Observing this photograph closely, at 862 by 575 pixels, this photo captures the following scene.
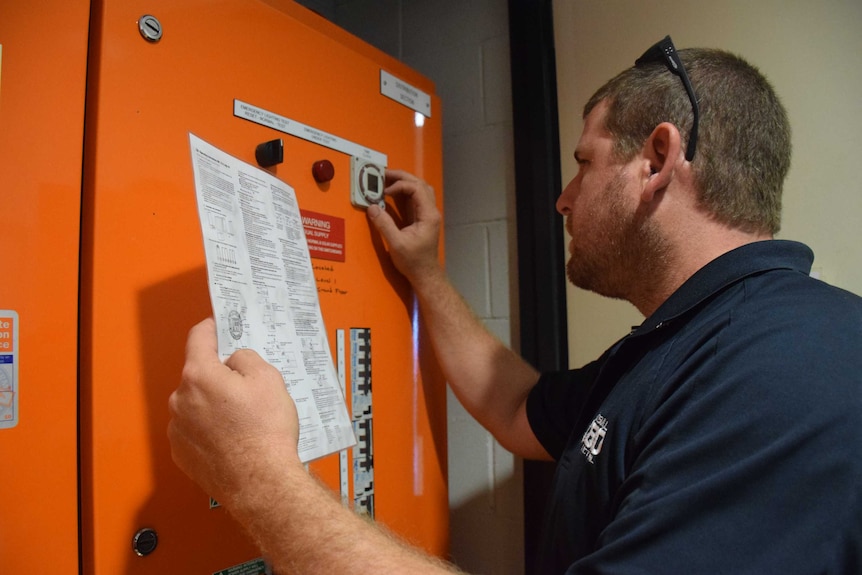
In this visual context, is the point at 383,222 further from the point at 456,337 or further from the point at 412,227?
the point at 456,337

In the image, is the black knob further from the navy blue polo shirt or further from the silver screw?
the silver screw

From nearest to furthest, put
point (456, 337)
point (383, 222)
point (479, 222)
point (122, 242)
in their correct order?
point (122, 242)
point (383, 222)
point (456, 337)
point (479, 222)

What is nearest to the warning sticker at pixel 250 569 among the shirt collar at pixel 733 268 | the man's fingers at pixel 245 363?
the man's fingers at pixel 245 363

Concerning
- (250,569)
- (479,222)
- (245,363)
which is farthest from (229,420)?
(479,222)

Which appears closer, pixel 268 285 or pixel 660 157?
pixel 268 285

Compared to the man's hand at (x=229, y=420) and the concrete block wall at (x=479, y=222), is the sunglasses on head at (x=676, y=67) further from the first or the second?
the man's hand at (x=229, y=420)

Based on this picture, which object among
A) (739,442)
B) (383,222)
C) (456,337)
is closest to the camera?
(739,442)

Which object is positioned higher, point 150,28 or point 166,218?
point 150,28

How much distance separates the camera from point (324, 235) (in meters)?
0.91

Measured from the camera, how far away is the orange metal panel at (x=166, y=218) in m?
0.62

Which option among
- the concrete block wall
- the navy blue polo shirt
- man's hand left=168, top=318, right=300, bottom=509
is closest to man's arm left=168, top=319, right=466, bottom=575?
man's hand left=168, top=318, right=300, bottom=509

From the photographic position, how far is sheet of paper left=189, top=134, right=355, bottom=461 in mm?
625

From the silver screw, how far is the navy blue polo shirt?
75cm

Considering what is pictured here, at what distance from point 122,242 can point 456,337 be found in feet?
2.15
